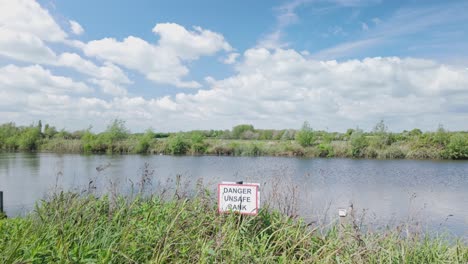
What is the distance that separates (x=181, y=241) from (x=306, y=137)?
43.5 m

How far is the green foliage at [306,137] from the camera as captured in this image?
45812 millimetres

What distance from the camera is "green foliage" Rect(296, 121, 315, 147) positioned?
4581 cm

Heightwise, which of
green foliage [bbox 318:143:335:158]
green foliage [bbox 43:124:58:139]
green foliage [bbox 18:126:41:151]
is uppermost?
green foliage [bbox 43:124:58:139]

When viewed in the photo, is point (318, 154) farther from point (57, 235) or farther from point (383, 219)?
point (57, 235)

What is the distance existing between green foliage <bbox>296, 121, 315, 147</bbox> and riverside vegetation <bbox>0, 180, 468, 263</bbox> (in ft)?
137

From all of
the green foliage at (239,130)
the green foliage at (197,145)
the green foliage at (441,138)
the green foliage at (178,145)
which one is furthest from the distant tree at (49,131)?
the green foliage at (441,138)

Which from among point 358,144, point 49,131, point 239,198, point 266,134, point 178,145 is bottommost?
point 239,198

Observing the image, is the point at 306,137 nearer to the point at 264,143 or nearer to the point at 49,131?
the point at 264,143

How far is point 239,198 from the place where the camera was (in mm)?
4430

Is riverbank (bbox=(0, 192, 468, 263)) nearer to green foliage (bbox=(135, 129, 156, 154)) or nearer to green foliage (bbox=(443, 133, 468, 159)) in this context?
green foliage (bbox=(443, 133, 468, 159))

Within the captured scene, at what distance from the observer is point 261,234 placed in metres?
4.08

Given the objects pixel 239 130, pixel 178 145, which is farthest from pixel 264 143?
pixel 239 130

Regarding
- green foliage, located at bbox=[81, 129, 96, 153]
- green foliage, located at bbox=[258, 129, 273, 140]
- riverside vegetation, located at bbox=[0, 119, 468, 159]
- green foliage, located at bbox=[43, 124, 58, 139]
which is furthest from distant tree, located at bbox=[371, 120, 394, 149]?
green foliage, located at bbox=[43, 124, 58, 139]

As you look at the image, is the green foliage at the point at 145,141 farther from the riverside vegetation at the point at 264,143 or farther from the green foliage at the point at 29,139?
the green foliage at the point at 29,139
